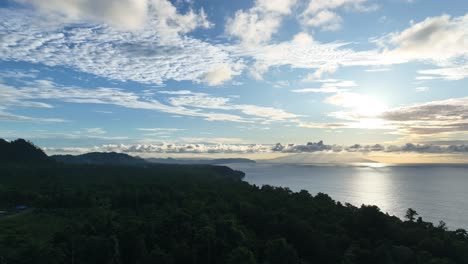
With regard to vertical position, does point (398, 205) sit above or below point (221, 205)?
below

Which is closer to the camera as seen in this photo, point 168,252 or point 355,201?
point 168,252

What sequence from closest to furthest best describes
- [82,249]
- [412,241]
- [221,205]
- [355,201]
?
[82,249], [412,241], [221,205], [355,201]

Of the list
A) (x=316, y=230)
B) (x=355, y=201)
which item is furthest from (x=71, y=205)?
(x=355, y=201)

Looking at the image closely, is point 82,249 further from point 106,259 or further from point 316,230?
point 316,230

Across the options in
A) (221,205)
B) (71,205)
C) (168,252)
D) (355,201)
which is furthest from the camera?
(355,201)

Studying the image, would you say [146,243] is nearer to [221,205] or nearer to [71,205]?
[221,205]

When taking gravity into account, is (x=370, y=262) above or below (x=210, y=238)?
below

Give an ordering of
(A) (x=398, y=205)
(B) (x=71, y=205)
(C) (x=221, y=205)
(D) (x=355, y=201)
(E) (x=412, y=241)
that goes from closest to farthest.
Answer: (E) (x=412, y=241), (C) (x=221, y=205), (B) (x=71, y=205), (A) (x=398, y=205), (D) (x=355, y=201)

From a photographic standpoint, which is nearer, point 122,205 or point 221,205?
point 221,205

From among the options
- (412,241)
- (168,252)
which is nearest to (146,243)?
(168,252)
